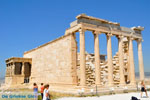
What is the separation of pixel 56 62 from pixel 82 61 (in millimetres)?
5399

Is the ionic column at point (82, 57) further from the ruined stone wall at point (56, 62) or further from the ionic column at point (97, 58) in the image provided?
the ruined stone wall at point (56, 62)

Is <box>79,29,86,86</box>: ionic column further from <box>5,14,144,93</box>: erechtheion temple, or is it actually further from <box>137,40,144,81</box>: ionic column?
<box>137,40,144,81</box>: ionic column

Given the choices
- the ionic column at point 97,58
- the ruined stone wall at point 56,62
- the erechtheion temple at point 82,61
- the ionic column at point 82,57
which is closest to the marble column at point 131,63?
the erechtheion temple at point 82,61

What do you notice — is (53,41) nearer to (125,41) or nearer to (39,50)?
Result: (39,50)

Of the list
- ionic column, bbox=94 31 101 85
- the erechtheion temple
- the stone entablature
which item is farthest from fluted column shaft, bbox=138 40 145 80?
ionic column, bbox=94 31 101 85

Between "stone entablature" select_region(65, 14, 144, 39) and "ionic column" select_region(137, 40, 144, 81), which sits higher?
"stone entablature" select_region(65, 14, 144, 39)

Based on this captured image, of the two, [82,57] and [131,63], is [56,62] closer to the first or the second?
[82,57]

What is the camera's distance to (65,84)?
18.0 m

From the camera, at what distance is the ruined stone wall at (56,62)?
17.9 m

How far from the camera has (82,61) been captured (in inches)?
622

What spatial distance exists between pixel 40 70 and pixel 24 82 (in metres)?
5.51

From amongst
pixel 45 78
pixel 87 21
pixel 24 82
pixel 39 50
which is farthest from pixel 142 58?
pixel 24 82

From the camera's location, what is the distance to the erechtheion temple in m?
16.4

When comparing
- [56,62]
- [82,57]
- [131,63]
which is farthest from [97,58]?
[56,62]
